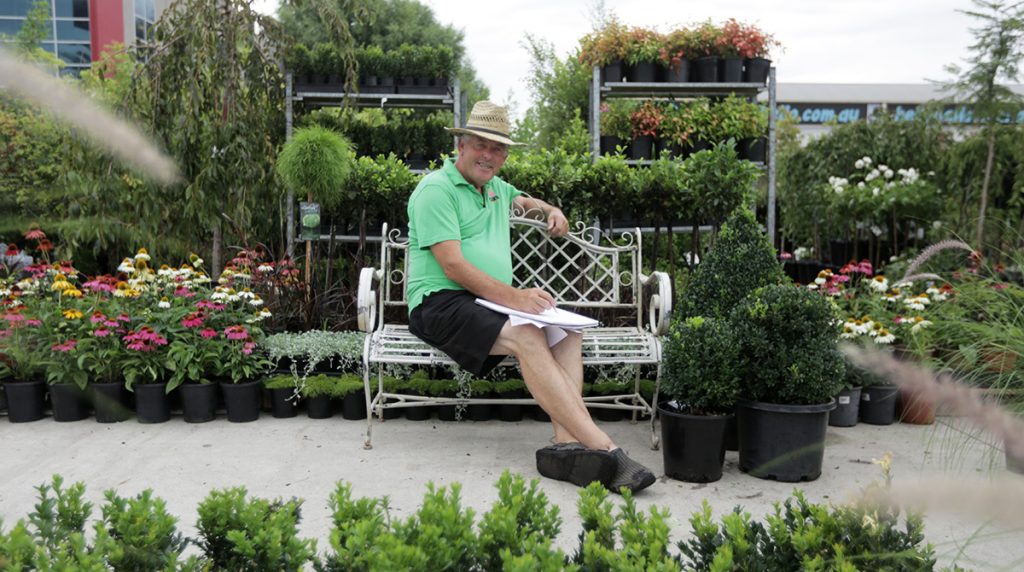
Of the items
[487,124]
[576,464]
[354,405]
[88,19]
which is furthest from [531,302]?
[88,19]

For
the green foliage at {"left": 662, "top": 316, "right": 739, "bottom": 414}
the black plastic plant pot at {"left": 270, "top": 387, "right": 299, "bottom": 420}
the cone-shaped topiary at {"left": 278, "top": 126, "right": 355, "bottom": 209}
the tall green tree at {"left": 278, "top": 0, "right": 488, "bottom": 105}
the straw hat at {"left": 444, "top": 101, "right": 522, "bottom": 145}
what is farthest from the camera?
the tall green tree at {"left": 278, "top": 0, "right": 488, "bottom": 105}

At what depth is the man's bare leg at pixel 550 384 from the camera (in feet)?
10.2

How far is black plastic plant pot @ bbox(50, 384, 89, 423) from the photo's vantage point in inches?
159

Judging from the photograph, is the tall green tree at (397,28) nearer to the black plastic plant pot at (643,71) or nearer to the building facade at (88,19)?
the black plastic plant pot at (643,71)

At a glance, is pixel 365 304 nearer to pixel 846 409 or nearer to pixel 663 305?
pixel 663 305

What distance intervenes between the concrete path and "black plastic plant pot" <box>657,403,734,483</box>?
0.05m

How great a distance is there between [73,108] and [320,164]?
4700 millimetres

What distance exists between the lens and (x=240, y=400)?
4.12m

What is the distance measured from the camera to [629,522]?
1.69 m

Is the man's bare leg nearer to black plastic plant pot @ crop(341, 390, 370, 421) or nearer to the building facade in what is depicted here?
black plastic plant pot @ crop(341, 390, 370, 421)

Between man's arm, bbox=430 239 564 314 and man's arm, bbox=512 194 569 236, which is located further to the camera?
man's arm, bbox=512 194 569 236

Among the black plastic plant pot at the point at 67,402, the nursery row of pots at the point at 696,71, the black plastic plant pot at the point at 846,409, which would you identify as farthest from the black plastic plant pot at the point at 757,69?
the black plastic plant pot at the point at 67,402

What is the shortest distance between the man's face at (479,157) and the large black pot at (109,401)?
2062mm

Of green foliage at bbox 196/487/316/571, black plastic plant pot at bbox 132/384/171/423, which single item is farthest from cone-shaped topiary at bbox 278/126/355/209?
green foliage at bbox 196/487/316/571
